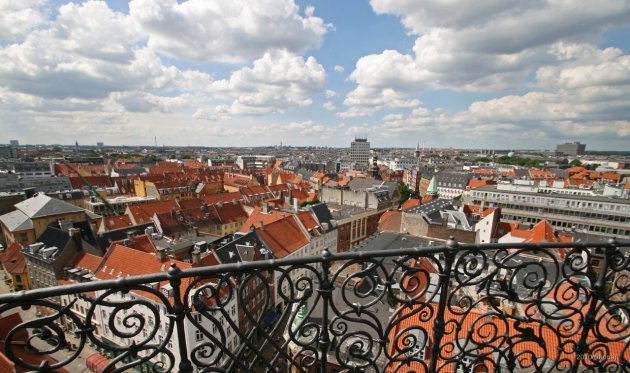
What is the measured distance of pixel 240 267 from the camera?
7.32 feet

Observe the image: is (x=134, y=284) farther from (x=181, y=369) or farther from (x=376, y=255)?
(x=376, y=255)

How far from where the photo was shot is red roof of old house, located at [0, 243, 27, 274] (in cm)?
2317

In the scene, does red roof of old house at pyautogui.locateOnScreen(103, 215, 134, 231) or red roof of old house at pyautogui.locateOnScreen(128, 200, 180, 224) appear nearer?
red roof of old house at pyautogui.locateOnScreen(103, 215, 134, 231)

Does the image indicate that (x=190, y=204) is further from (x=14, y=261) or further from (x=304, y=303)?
(x=304, y=303)

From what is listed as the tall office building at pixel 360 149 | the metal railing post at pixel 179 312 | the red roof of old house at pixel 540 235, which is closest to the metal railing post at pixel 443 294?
the metal railing post at pixel 179 312

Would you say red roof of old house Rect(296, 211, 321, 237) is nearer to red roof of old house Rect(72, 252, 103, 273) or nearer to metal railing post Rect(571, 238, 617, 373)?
red roof of old house Rect(72, 252, 103, 273)

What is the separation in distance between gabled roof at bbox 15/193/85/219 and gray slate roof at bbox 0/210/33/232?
1.43 feet

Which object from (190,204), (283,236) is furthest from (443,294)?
(190,204)

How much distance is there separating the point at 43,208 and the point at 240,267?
39.4 m

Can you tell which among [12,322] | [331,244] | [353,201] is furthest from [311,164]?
[12,322]

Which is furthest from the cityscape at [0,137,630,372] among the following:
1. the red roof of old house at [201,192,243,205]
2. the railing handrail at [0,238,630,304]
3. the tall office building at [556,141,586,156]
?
the tall office building at [556,141,586,156]

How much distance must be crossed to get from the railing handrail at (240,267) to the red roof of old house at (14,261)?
100.0 ft

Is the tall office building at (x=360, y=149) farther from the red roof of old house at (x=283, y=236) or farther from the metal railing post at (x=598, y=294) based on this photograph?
the metal railing post at (x=598, y=294)

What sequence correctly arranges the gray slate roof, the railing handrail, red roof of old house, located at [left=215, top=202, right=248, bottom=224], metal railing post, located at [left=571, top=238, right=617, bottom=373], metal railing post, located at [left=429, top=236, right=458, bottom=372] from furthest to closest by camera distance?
red roof of old house, located at [left=215, top=202, right=248, bottom=224]
the gray slate roof
metal railing post, located at [left=571, top=238, right=617, bottom=373]
metal railing post, located at [left=429, top=236, right=458, bottom=372]
the railing handrail
